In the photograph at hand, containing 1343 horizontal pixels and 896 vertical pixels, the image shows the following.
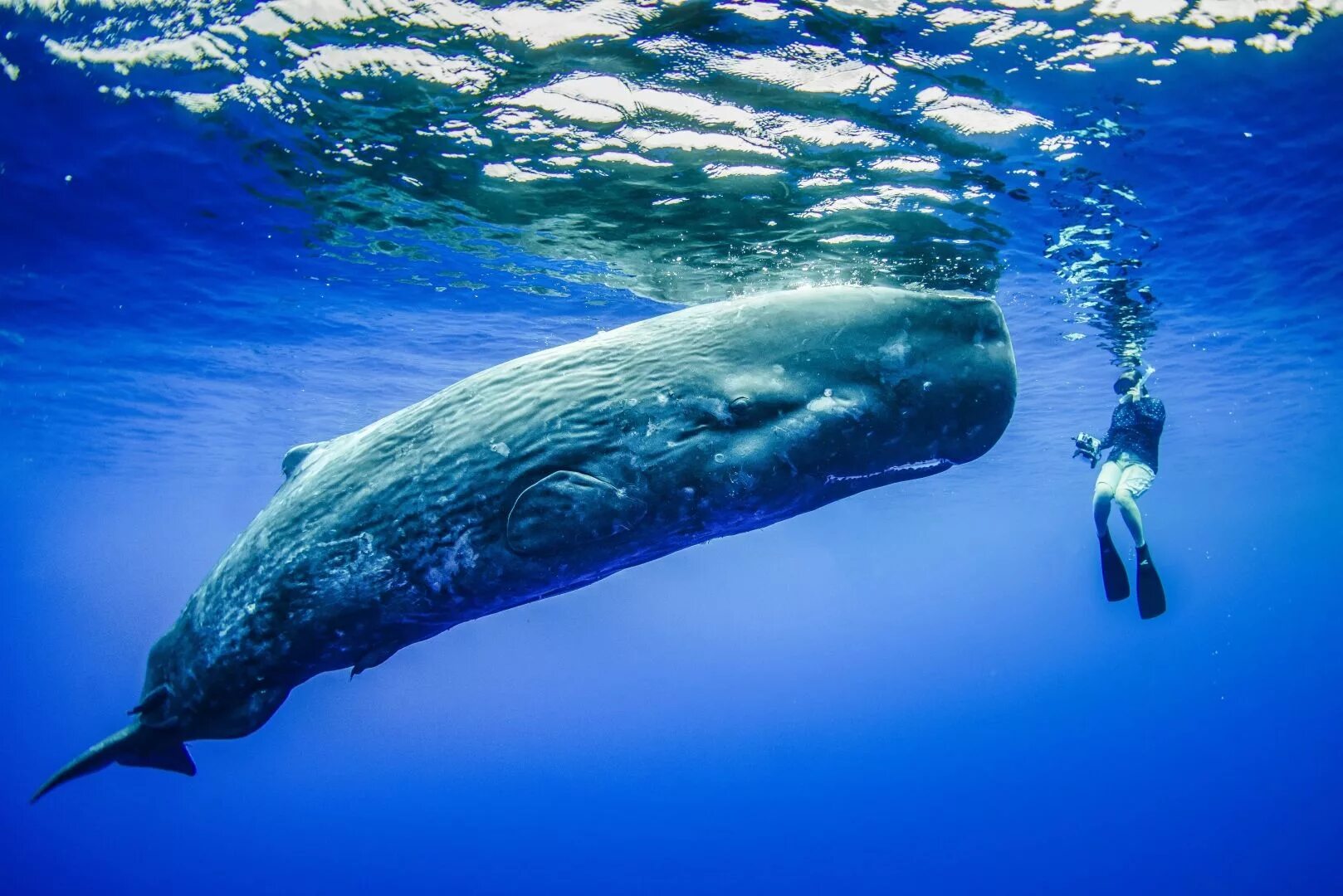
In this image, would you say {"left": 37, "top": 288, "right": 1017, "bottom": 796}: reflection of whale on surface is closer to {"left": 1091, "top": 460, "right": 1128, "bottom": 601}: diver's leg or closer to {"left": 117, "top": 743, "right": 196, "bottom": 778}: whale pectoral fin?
{"left": 117, "top": 743, "right": 196, "bottom": 778}: whale pectoral fin

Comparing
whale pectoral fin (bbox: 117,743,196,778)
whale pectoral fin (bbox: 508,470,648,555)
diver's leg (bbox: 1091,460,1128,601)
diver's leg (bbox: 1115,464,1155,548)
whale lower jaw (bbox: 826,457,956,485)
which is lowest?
diver's leg (bbox: 1115,464,1155,548)

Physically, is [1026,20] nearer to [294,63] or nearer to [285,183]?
[294,63]

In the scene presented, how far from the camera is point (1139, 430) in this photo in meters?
11.1

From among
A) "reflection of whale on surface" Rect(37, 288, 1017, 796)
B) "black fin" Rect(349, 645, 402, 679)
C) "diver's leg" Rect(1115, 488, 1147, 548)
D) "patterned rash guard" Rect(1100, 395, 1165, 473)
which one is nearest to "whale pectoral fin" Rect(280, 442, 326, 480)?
"reflection of whale on surface" Rect(37, 288, 1017, 796)

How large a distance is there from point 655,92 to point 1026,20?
3662mm

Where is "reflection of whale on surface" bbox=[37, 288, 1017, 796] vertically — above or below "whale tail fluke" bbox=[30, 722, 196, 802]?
above


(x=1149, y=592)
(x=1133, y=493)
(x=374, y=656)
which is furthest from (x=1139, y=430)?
(x=374, y=656)

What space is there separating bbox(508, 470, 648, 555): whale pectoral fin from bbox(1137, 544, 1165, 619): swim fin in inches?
228

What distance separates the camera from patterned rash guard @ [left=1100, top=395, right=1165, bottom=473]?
1102 centimetres

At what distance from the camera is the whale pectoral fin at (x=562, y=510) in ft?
7.99

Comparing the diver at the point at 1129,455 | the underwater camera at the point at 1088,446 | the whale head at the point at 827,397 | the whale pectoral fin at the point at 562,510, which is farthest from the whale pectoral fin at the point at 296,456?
the underwater camera at the point at 1088,446

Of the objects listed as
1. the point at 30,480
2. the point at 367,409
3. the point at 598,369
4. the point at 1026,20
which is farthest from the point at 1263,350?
the point at 30,480

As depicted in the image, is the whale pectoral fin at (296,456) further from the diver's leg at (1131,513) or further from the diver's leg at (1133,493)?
the diver's leg at (1131,513)

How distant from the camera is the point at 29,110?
26.5ft
